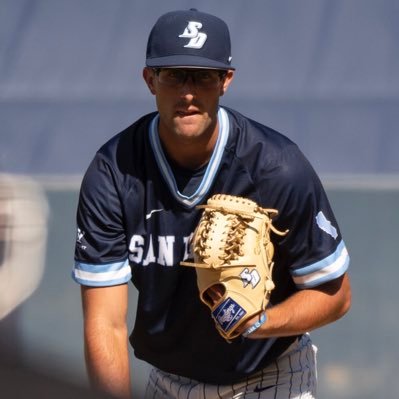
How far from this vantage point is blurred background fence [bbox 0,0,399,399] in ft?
14.2

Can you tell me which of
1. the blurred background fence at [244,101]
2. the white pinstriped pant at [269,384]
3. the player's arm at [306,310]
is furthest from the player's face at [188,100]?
the blurred background fence at [244,101]

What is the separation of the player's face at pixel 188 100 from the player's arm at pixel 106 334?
1.36 ft

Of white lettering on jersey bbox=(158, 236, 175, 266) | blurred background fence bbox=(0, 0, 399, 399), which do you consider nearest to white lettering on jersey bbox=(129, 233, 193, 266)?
white lettering on jersey bbox=(158, 236, 175, 266)

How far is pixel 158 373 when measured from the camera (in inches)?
103

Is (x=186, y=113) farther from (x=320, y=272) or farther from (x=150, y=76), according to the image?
(x=320, y=272)

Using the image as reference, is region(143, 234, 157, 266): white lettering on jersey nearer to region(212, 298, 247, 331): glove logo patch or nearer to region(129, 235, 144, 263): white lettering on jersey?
region(129, 235, 144, 263): white lettering on jersey

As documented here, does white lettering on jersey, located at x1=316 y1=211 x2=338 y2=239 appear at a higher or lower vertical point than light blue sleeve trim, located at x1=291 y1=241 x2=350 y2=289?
higher

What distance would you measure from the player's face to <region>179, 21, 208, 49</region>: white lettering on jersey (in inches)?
2.4

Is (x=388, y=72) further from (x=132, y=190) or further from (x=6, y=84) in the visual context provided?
(x=132, y=190)

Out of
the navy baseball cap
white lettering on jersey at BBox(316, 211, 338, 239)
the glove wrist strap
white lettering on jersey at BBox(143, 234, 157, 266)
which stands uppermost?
the navy baseball cap

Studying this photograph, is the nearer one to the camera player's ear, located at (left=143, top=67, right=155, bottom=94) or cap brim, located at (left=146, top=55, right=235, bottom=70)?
cap brim, located at (left=146, top=55, right=235, bottom=70)

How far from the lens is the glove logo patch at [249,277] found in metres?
2.21

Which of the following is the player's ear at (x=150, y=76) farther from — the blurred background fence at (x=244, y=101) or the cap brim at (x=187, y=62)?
the blurred background fence at (x=244, y=101)

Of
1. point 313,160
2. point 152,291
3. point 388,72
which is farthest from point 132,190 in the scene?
point 388,72
